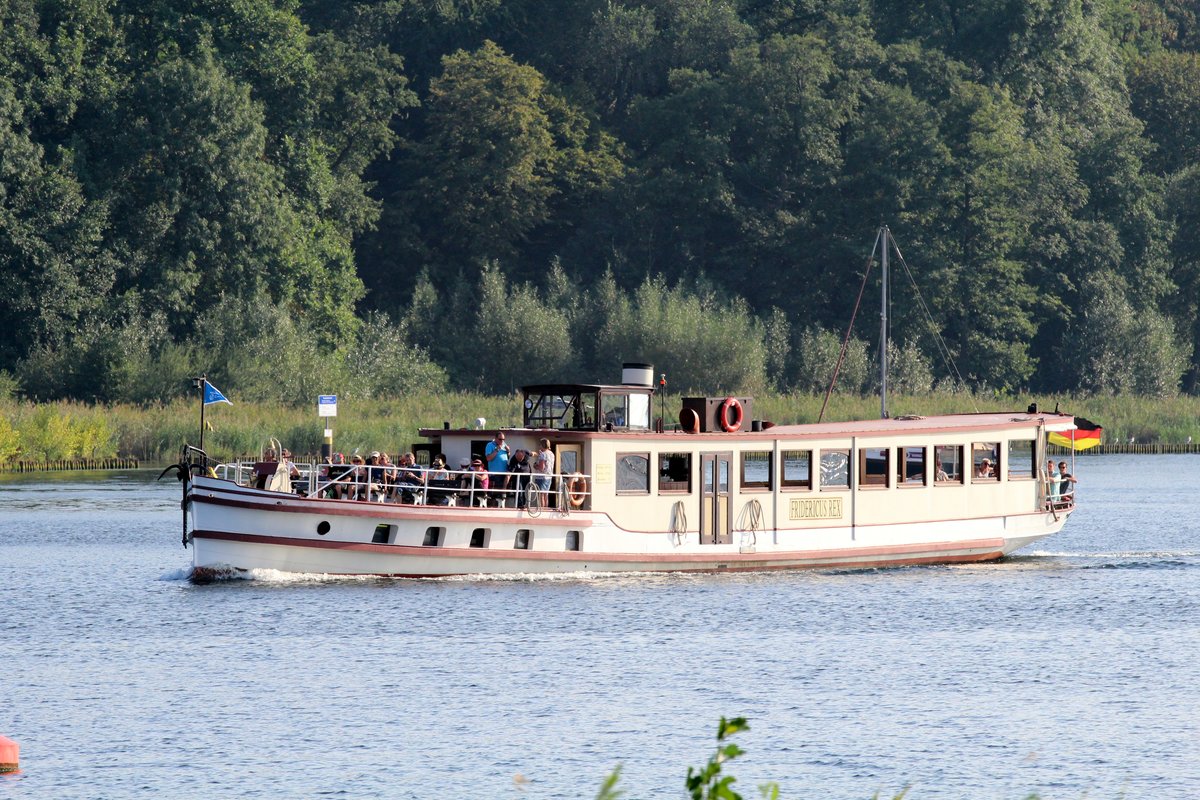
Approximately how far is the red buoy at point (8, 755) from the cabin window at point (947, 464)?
81.5 ft

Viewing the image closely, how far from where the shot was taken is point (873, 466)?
45.9 m

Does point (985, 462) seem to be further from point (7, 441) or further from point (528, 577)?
point (7, 441)

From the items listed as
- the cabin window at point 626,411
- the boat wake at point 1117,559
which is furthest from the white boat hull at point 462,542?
the boat wake at point 1117,559

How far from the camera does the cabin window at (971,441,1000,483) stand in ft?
155

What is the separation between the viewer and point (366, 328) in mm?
102750

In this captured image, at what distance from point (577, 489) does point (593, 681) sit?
991cm

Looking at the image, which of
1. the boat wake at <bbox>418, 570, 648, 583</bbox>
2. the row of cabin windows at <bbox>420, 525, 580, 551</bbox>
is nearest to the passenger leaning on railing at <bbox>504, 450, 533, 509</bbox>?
the row of cabin windows at <bbox>420, 525, 580, 551</bbox>

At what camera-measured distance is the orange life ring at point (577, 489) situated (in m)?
42.4

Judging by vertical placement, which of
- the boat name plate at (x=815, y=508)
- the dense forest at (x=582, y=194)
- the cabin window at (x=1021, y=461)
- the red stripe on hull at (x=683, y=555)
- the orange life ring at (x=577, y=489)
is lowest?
the red stripe on hull at (x=683, y=555)

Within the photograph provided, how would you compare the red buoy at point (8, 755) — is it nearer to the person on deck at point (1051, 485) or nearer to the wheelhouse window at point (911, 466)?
the wheelhouse window at point (911, 466)

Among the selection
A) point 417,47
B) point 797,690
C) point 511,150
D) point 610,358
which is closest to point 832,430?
point 797,690

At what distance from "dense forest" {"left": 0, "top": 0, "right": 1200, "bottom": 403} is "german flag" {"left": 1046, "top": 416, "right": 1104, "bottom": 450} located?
43274mm

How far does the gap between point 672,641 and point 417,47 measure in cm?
8644

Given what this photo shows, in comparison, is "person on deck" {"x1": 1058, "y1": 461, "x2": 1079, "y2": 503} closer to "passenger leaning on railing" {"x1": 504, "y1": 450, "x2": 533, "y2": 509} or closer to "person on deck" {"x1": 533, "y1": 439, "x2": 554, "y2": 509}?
"person on deck" {"x1": 533, "y1": 439, "x2": 554, "y2": 509}
